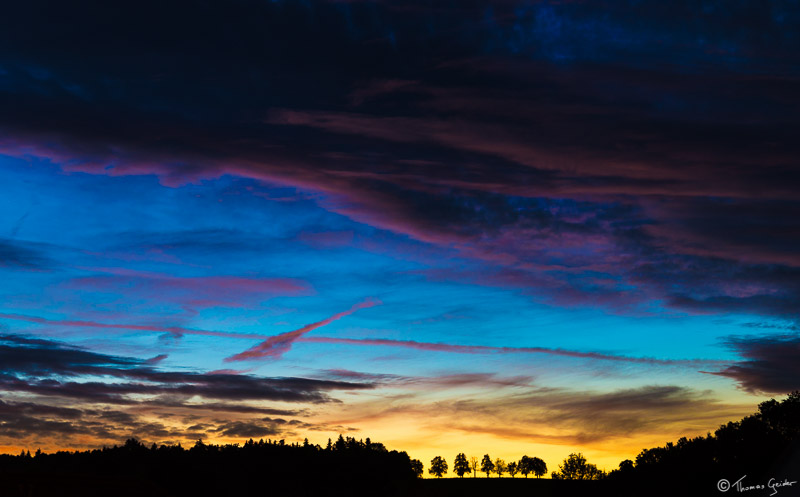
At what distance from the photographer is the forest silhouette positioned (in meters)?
51.3

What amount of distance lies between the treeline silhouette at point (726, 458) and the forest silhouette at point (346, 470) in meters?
0.14

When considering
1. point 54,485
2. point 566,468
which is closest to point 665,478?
point 54,485

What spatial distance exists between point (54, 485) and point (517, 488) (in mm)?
123036

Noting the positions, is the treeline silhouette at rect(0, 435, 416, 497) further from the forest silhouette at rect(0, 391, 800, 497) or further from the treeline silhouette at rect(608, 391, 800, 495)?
the treeline silhouette at rect(608, 391, 800, 495)

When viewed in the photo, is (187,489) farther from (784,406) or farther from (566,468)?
(566,468)

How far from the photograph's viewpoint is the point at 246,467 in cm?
13000

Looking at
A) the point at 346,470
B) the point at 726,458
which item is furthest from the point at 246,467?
the point at 726,458

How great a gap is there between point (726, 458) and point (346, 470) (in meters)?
73.8

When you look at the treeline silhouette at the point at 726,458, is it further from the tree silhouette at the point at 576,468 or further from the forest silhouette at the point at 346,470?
the tree silhouette at the point at 576,468

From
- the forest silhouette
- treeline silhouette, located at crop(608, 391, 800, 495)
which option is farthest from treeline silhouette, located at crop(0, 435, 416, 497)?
treeline silhouette, located at crop(608, 391, 800, 495)

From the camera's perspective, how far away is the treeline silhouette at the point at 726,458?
238 feet

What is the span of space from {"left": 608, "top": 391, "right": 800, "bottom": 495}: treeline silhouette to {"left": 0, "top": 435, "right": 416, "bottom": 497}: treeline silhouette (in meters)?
50.0

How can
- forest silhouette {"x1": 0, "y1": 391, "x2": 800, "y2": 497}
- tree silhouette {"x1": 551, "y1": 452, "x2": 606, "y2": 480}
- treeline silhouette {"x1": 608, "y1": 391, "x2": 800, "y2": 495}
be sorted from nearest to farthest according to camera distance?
forest silhouette {"x1": 0, "y1": 391, "x2": 800, "y2": 497} < treeline silhouette {"x1": 608, "y1": 391, "x2": 800, "y2": 495} < tree silhouette {"x1": 551, "y1": 452, "x2": 606, "y2": 480}

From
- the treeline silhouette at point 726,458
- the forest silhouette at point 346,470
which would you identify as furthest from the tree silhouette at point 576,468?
the treeline silhouette at point 726,458
